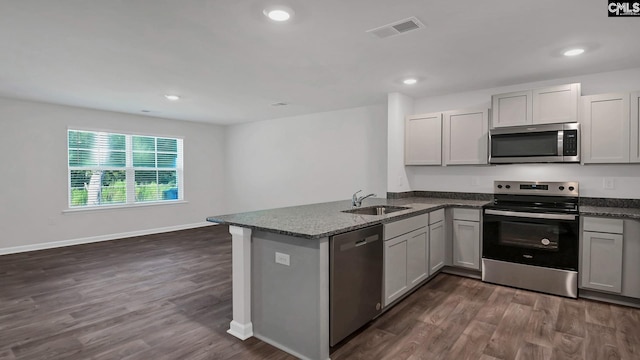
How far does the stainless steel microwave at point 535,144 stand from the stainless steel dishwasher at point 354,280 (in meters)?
2.14

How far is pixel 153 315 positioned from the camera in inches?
114

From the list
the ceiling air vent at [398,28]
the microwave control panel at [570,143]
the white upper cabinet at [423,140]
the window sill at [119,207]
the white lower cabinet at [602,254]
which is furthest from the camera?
the window sill at [119,207]

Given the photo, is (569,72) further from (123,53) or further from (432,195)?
(123,53)

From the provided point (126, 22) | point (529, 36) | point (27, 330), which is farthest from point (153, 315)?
point (529, 36)

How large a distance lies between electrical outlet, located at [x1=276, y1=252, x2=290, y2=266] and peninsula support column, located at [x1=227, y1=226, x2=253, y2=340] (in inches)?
11.5

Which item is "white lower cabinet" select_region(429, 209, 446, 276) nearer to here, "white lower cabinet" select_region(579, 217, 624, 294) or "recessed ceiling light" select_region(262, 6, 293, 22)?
"white lower cabinet" select_region(579, 217, 624, 294)

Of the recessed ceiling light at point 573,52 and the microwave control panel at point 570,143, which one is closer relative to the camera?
the recessed ceiling light at point 573,52

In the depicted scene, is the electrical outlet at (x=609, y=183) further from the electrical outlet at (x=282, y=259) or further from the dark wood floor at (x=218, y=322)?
the electrical outlet at (x=282, y=259)

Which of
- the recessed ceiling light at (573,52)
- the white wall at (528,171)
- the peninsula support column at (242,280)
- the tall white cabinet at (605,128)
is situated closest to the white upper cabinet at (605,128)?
the tall white cabinet at (605,128)

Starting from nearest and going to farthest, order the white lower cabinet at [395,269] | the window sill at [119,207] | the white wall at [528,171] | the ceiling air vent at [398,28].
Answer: the ceiling air vent at [398,28], the white lower cabinet at [395,269], the white wall at [528,171], the window sill at [119,207]

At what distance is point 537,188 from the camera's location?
12.7 feet

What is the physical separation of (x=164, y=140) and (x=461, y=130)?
584 centimetres

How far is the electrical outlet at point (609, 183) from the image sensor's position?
358cm

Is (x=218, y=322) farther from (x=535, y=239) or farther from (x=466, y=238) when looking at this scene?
(x=535, y=239)
